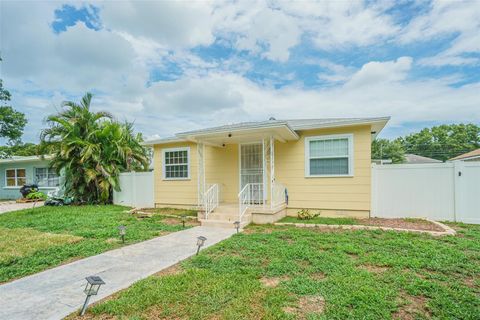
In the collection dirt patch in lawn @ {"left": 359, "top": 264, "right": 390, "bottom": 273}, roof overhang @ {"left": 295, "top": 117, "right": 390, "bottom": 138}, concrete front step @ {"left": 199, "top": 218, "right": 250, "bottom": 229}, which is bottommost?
concrete front step @ {"left": 199, "top": 218, "right": 250, "bottom": 229}

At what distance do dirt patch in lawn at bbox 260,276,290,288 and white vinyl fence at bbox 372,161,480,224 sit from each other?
17.8 feet

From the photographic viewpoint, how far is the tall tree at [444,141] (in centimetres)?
3481

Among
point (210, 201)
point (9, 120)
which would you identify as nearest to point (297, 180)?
point (210, 201)

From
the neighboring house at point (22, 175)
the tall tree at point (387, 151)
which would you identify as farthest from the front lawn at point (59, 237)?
the tall tree at point (387, 151)

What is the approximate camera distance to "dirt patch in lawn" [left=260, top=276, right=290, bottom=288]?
3.18 metres

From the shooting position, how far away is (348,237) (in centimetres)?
533

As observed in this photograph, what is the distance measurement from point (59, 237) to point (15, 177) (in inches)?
680

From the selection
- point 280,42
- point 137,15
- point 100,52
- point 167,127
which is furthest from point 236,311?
point 167,127

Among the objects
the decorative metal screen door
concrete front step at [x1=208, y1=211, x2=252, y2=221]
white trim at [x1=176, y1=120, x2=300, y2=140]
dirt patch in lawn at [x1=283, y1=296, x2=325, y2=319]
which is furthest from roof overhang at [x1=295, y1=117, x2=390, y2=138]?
dirt patch in lawn at [x1=283, y1=296, x2=325, y2=319]

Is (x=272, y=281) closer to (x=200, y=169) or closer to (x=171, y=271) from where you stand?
(x=171, y=271)

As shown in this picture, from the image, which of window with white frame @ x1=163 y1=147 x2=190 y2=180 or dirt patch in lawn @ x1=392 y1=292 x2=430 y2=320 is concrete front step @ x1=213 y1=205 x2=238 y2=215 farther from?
dirt patch in lawn @ x1=392 y1=292 x2=430 y2=320

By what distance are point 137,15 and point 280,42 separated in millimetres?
5952

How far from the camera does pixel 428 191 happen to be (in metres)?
7.04

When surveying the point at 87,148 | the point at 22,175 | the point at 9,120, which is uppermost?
the point at 9,120
